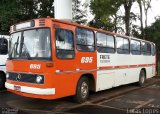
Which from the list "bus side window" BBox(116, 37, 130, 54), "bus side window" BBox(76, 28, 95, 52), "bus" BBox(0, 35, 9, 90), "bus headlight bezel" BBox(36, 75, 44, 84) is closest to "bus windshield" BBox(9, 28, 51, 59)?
"bus headlight bezel" BBox(36, 75, 44, 84)

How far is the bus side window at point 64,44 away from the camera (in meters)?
8.91

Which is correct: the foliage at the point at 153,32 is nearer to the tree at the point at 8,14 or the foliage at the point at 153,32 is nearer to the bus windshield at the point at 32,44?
the tree at the point at 8,14

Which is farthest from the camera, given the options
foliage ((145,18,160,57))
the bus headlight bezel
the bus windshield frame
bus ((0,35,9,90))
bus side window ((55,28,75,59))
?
foliage ((145,18,160,57))

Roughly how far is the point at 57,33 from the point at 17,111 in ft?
8.89

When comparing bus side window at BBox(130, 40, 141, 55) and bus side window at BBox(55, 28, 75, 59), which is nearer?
bus side window at BBox(55, 28, 75, 59)

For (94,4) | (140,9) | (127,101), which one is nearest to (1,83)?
(127,101)

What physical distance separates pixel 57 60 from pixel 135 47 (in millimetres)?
7117

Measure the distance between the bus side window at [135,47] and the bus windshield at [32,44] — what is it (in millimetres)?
6706

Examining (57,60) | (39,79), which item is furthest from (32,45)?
(39,79)

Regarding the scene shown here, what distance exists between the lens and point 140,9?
84.7 feet

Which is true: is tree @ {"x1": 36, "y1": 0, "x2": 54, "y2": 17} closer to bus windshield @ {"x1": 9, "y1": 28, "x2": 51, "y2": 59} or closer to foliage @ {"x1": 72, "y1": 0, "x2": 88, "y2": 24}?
foliage @ {"x1": 72, "y1": 0, "x2": 88, "y2": 24}

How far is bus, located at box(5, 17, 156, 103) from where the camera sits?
28.1 feet

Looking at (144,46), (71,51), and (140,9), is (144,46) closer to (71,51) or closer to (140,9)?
(71,51)

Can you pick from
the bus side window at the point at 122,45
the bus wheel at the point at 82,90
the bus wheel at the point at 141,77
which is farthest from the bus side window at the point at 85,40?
the bus wheel at the point at 141,77
